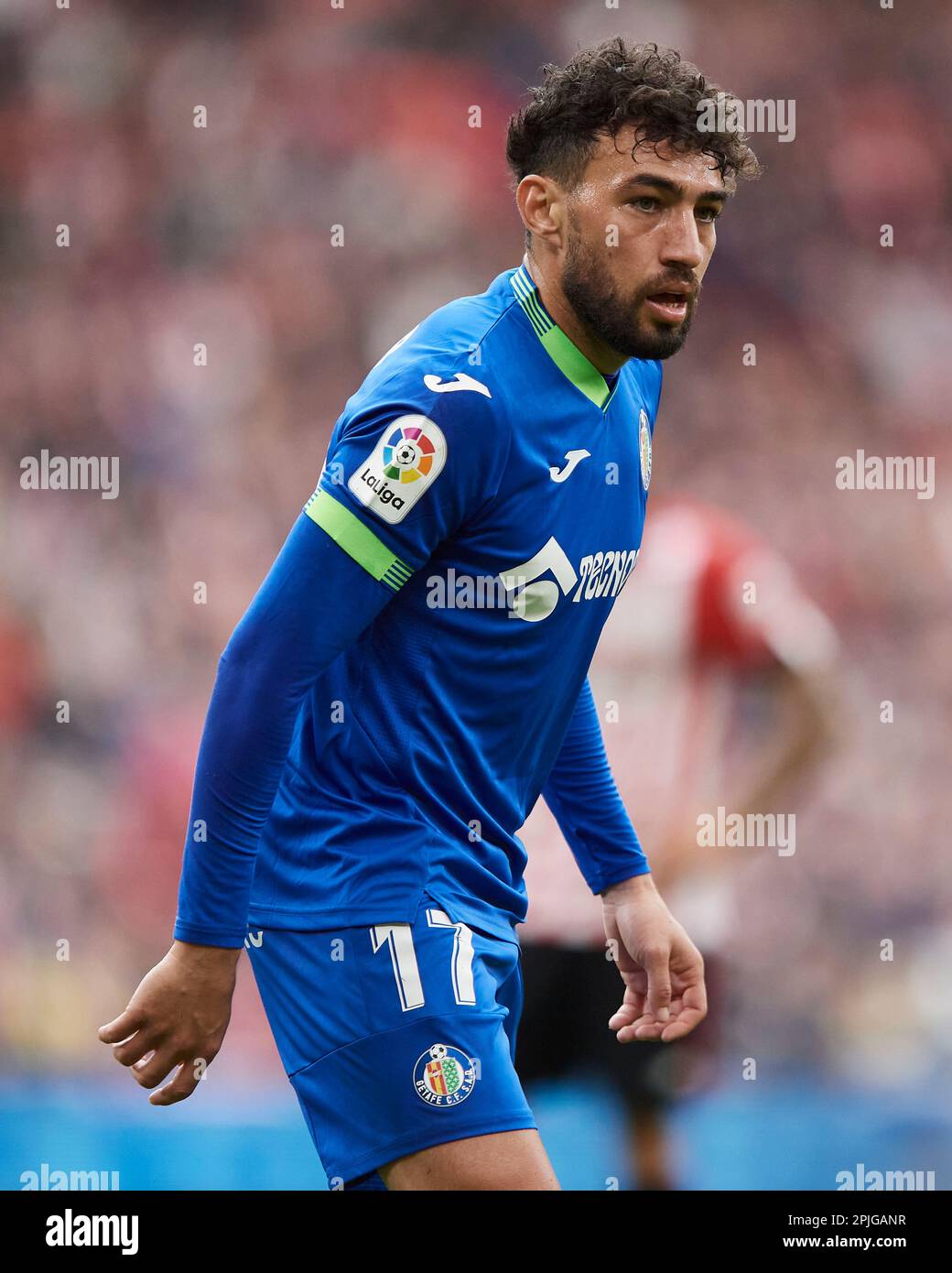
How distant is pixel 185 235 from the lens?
6855 millimetres

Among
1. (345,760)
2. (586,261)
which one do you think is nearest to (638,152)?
(586,261)

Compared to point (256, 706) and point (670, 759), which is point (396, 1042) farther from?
point (670, 759)

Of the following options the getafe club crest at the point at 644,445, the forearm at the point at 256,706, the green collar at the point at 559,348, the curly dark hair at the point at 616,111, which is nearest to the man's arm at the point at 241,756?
the forearm at the point at 256,706

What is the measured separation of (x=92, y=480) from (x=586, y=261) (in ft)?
16.6

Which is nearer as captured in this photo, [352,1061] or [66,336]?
[352,1061]

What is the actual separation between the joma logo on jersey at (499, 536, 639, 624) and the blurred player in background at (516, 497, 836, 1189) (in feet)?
6.28

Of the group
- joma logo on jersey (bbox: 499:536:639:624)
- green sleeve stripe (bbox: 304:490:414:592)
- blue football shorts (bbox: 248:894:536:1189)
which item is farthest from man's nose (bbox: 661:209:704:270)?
blue football shorts (bbox: 248:894:536:1189)

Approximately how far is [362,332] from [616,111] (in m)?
4.96

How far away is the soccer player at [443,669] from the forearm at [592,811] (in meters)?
0.25

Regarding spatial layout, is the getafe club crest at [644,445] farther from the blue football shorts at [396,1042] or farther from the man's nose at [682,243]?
the blue football shorts at [396,1042]

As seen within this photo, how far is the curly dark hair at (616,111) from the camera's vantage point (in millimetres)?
1974

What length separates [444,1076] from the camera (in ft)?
5.78
